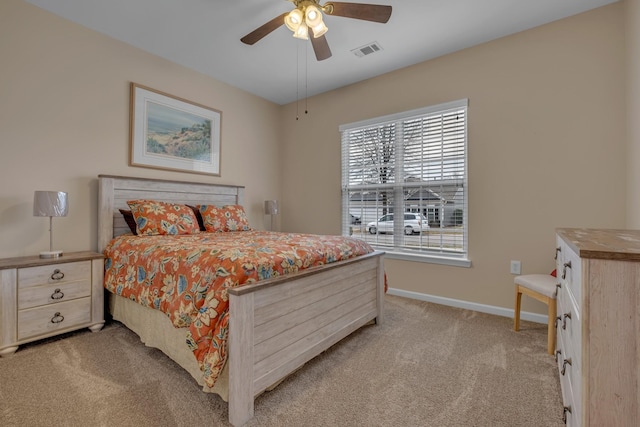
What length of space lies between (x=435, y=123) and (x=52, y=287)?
3750 mm

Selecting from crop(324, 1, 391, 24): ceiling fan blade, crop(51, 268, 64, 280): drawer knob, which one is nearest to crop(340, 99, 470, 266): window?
crop(324, 1, 391, 24): ceiling fan blade

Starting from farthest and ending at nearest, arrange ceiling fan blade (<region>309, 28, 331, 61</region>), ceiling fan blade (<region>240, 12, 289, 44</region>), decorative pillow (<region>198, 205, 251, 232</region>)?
1. decorative pillow (<region>198, 205, 251, 232</region>)
2. ceiling fan blade (<region>309, 28, 331, 61</region>)
3. ceiling fan blade (<region>240, 12, 289, 44</region>)

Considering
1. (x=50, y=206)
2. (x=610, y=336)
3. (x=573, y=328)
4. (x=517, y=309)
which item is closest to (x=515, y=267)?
(x=517, y=309)

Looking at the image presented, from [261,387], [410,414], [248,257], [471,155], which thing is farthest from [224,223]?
[471,155]

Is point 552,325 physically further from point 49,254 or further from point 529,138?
point 49,254

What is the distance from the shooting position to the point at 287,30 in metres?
2.64

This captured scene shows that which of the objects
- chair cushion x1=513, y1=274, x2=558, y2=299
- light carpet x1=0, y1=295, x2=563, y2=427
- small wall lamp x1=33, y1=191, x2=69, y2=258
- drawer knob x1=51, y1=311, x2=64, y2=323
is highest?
small wall lamp x1=33, y1=191, x2=69, y2=258

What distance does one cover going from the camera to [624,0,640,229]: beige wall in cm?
193

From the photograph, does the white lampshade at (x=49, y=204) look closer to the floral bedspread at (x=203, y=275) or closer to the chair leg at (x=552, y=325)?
the floral bedspread at (x=203, y=275)

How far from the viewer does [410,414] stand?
55.1 inches

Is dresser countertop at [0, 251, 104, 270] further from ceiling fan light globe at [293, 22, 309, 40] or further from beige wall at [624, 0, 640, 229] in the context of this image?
beige wall at [624, 0, 640, 229]

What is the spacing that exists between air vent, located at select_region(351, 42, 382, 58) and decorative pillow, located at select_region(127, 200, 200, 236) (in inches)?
96.3

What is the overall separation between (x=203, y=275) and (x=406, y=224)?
249cm

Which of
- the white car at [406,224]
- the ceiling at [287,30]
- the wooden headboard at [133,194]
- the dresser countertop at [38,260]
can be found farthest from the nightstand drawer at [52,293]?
the white car at [406,224]
